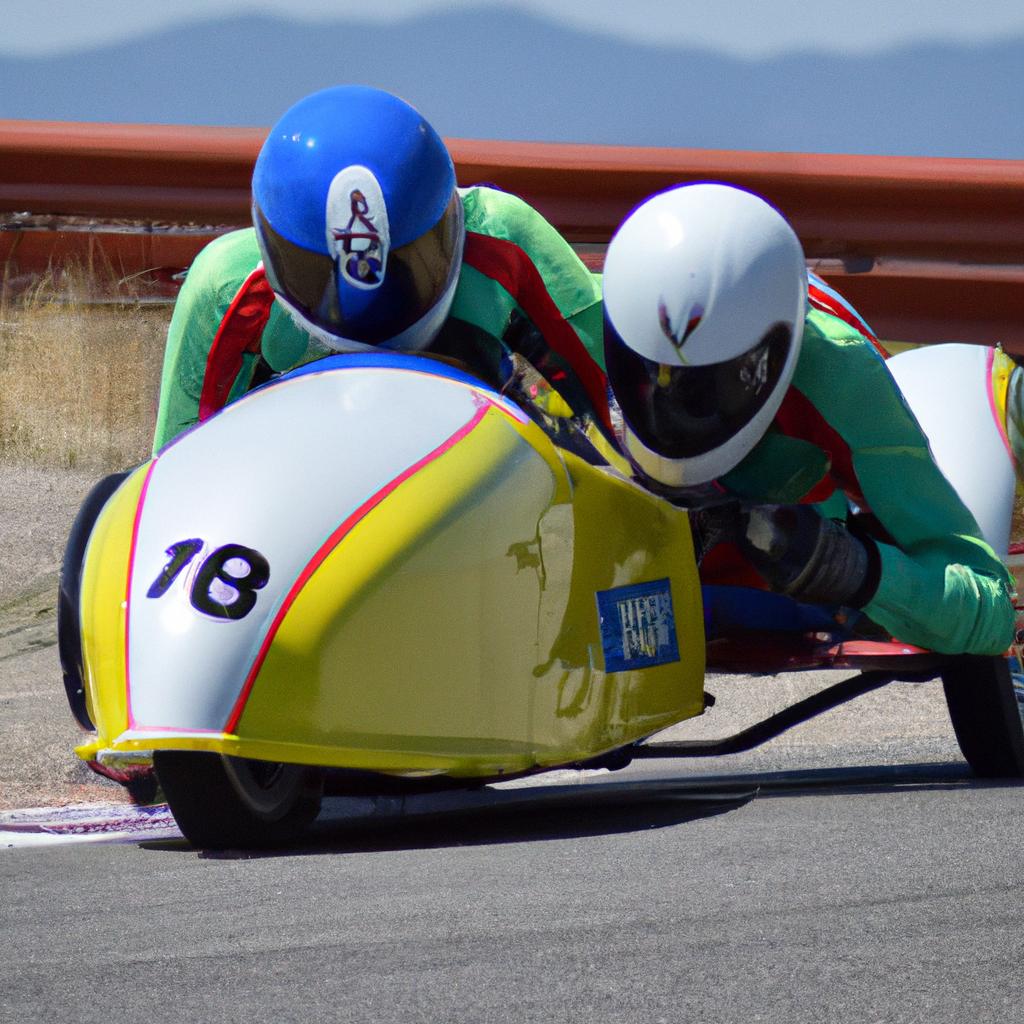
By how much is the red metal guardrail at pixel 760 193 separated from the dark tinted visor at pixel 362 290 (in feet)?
10.0

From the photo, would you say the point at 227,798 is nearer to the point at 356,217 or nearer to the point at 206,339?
the point at 356,217

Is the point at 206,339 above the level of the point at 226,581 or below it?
above

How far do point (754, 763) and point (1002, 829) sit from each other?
2559 mm

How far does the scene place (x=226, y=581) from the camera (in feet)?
9.70

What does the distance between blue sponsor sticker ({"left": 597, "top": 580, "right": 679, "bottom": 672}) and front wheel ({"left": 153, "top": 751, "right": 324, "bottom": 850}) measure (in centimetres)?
65

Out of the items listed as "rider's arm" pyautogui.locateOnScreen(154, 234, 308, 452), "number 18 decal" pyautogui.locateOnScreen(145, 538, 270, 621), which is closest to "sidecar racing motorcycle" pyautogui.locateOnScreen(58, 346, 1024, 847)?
"number 18 decal" pyautogui.locateOnScreen(145, 538, 270, 621)

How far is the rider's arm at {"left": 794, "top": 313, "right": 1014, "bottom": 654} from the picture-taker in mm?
4074

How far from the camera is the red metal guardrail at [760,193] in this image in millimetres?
6863

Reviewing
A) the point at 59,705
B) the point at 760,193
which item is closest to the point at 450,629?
the point at 59,705

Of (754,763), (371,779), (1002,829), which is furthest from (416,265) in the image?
(754,763)

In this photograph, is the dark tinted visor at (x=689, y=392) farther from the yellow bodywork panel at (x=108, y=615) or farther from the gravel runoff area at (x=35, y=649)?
the gravel runoff area at (x=35, y=649)

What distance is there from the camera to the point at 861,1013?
1701mm

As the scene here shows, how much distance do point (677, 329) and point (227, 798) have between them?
50.2 inches

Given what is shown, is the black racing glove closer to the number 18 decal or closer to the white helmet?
the white helmet
